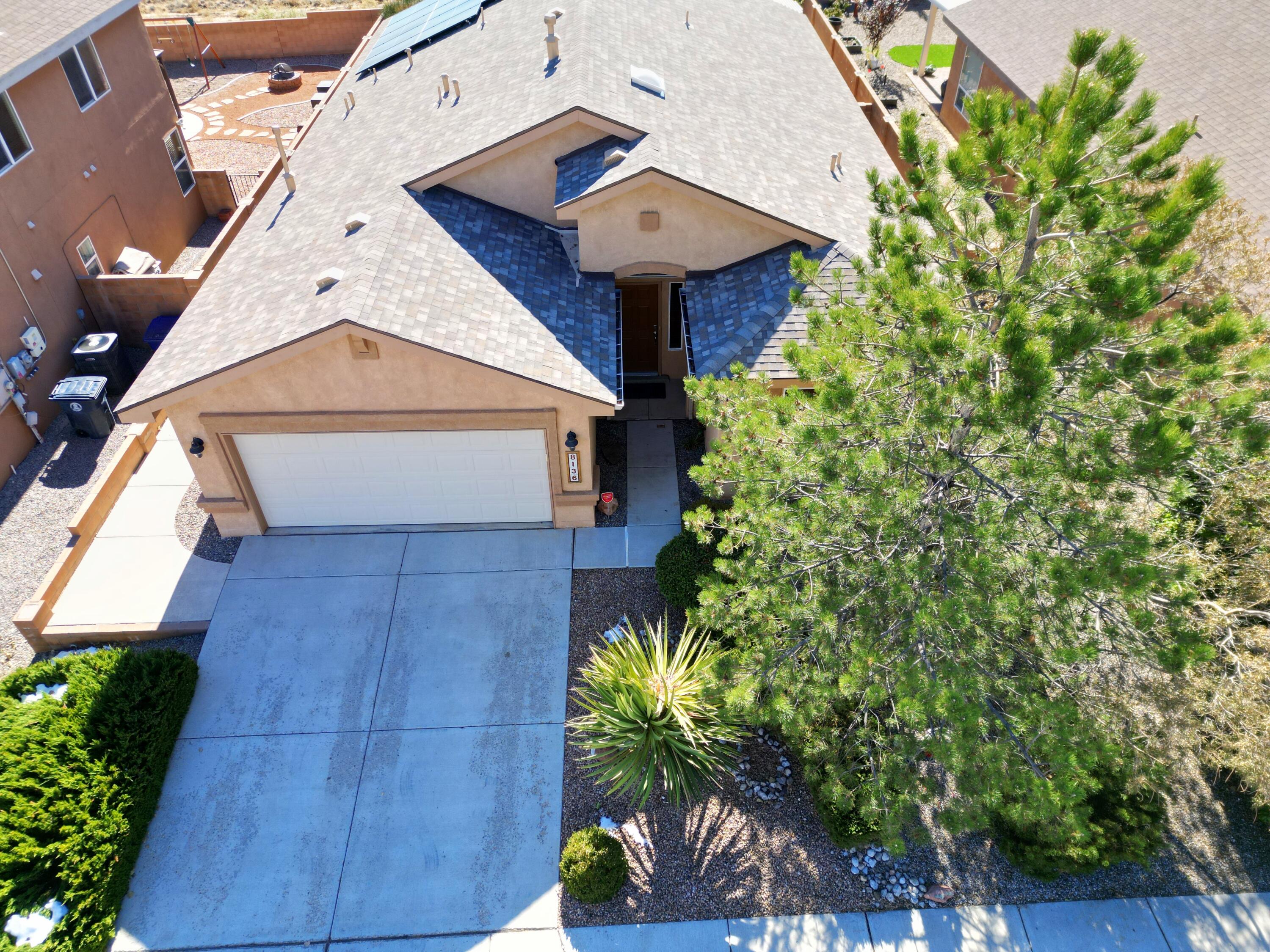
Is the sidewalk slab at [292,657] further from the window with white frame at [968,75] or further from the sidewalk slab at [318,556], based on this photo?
the window with white frame at [968,75]

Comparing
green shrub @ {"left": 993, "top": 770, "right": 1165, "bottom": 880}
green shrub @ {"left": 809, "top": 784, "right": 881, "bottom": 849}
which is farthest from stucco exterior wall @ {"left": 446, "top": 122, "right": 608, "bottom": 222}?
green shrub @ {"left": 993, "top": 770, "right": 1165, "bottom": 880}

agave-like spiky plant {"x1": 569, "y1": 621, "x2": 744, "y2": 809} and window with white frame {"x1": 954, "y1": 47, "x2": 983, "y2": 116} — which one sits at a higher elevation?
window with white frame {"x1": 954, "y1": 47, "x2": 983, "y2": 116}

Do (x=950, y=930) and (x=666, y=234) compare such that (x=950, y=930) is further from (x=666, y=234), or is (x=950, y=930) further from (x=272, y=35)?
(x=272, y=35)

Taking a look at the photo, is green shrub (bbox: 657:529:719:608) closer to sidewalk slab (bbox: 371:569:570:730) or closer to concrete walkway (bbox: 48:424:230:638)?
sidewalk slab (bbox: 371:569:570:730)

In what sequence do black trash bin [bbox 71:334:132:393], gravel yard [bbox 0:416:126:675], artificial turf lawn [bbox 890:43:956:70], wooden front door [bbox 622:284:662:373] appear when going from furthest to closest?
artificial turf lawn [bbox 890:43:956:70]
black trash bin [bbox 71:334:132:393]
wooden front door [bbox 622:284:662:373]
gravel yard [bbox 0:416:126:675]

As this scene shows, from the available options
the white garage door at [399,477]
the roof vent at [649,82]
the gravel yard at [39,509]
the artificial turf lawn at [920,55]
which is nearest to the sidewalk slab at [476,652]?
the white garage door at [399,477]

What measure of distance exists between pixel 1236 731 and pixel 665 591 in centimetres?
724

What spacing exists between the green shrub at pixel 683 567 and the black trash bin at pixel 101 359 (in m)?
12.6

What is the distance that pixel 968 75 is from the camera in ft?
87.7

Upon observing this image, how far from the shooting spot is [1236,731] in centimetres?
893

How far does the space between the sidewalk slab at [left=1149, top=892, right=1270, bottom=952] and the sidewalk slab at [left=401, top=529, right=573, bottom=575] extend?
9.26m

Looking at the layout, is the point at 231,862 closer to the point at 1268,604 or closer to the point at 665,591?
the point at 665,591

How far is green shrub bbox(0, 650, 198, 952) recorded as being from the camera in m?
9.02

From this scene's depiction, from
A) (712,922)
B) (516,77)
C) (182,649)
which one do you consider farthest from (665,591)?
(516,77)
